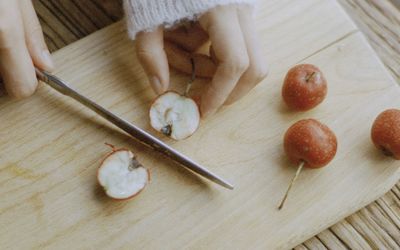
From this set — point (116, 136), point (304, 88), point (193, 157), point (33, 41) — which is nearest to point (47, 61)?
point (33, 41)

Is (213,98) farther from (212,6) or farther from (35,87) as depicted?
(35,87)

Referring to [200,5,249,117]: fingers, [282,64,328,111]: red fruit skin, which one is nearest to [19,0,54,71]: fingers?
[200,5,249,117]: fingers

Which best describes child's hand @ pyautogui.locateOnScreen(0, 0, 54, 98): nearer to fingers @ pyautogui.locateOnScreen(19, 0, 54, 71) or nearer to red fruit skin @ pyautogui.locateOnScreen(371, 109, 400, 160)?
fingers @ pyautogui.locateOnScreen(19, 0, 54, 71)

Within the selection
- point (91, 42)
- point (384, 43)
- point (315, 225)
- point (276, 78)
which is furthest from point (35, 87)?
point (384, 43)

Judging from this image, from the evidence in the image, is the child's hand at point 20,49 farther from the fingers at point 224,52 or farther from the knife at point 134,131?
the fingers at point 224,52

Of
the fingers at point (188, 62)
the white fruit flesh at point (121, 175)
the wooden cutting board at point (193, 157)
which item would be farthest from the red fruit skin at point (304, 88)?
the white fruit flesh at point (121, 175)

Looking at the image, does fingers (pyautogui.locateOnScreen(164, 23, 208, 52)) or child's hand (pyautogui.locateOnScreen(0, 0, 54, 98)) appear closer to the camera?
child's hand (pyautogui.locateOnScreen(0, 0, 54, 98))
